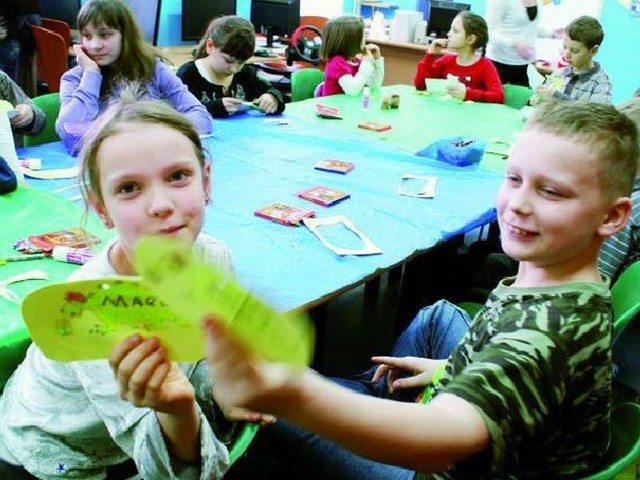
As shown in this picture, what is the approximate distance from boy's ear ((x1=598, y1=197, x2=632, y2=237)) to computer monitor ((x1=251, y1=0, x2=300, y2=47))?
5.27m

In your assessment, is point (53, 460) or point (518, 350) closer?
point (518, 350)

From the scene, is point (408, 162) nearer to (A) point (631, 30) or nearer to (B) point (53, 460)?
(B) point (53, 460)

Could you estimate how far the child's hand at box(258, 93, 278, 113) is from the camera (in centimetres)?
328

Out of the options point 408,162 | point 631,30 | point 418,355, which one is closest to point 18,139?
point 408,162

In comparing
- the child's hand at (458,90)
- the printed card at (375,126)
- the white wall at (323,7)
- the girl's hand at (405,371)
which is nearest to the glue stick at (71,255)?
the girl's hand at (405,371)

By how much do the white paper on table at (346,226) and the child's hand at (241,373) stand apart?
48.3 inches

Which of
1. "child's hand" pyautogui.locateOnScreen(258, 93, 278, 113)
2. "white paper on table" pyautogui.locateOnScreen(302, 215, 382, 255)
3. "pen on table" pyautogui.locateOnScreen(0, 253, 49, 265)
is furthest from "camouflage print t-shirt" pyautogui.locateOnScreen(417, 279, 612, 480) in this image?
"child's hand" pyautogui.locateOnScreen(258, 93, 278, 113)

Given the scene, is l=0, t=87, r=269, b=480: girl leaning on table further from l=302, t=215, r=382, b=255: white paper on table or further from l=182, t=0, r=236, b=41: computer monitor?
l=182, t=0, r=236, b=41: computer monitor

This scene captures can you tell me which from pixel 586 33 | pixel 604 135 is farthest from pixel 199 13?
pixel 604 135

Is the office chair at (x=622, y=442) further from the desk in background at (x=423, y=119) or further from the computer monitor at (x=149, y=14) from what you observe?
the computer monitor at (x=149, y=14)

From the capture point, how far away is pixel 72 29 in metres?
5.18

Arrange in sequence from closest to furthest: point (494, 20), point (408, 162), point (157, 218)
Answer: point (157, 218), point (408, 162), point (494, 20)

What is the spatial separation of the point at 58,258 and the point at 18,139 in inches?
49.6

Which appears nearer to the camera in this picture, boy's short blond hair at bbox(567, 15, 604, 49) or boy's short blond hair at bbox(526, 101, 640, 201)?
boy's short blond hair at bbox(526, 101, 640, 201)
